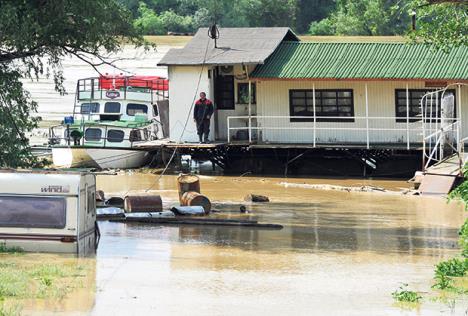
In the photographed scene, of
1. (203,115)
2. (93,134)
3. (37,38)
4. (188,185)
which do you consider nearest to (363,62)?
(203,115)

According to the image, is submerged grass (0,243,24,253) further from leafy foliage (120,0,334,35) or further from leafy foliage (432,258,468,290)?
leafy foliage (120,0,334,35)

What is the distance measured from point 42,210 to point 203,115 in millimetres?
17454

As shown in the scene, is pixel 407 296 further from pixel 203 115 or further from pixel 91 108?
pixel 91 108

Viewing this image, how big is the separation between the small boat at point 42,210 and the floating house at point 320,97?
55.5ft

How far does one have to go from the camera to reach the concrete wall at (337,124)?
132 feet

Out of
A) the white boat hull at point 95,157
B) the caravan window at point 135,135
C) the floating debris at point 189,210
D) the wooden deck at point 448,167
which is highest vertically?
the caravan window at point 135,135

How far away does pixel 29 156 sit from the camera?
99.5 feet

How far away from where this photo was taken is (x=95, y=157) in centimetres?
4181

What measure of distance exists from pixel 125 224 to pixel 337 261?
6.59 metres

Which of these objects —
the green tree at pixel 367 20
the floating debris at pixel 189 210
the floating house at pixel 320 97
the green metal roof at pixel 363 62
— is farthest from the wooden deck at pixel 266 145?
the green tree at pixel 367 20

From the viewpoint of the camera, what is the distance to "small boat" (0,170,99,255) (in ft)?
76.1

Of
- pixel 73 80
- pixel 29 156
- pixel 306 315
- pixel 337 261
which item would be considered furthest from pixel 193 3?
pixel 306 315

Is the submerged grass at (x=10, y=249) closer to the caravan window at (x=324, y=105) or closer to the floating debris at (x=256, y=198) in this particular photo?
the floating debris at (x=256, y=198)

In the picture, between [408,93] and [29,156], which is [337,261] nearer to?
[29,156]
